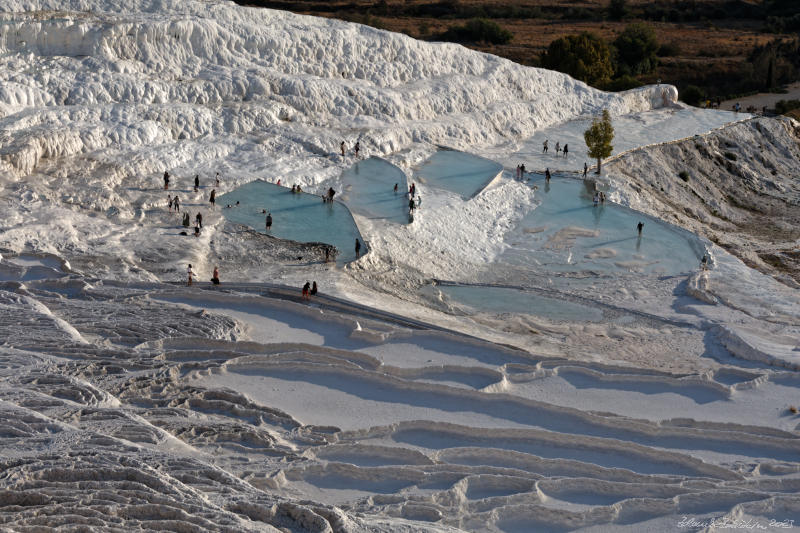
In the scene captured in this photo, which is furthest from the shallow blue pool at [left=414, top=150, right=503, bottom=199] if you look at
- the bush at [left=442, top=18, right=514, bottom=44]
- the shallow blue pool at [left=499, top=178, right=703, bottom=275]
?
the bush at [left=442, top=18, right=514, bottom=44]

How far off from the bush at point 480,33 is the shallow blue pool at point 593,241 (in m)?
31.8

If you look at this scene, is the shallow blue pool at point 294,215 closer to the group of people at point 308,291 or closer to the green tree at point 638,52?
the group of people at point 308,291

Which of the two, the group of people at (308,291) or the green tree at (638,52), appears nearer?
the group of people at (308,291)

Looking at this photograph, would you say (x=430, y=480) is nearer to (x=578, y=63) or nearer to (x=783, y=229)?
(x=783, y=229)

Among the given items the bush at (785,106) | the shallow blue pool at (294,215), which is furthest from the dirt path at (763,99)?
the shallow blue pool at (294,215)

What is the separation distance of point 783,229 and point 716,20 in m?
47.1

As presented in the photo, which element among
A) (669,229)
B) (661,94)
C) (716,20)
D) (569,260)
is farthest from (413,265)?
(716,20)

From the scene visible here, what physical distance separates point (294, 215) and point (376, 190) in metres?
3.52

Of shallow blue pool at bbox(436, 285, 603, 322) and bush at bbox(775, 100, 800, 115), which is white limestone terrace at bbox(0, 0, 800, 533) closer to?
shallow blue pool at bbox(436, 285, 603, 322)

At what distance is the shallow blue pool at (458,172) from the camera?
3119 centimetres

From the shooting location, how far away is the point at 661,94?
4469cm

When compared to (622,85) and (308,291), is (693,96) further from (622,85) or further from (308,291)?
(308,291)

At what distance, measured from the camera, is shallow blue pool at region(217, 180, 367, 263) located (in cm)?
2611

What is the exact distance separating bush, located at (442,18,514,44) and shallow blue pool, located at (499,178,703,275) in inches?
1251
